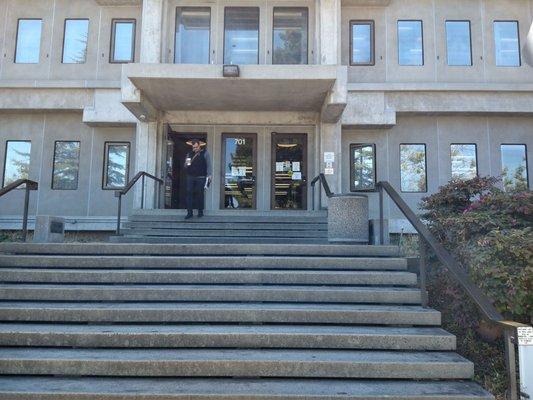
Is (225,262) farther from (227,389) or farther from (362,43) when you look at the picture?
(362,43)

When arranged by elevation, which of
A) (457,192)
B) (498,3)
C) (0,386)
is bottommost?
(0,386)

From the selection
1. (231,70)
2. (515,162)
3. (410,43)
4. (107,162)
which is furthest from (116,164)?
(515,162)

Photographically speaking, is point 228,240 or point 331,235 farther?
point 228,240

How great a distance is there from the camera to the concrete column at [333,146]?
12.2 metres

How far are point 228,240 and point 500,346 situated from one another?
534 cm

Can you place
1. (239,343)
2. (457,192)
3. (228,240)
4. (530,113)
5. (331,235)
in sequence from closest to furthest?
(239,343) → (457,192) → (331,235) → (228,240) → (530,113)

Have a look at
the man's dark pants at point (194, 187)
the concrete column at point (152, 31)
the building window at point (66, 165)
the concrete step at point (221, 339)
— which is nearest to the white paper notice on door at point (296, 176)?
the man's dark pants at point (194, 187)

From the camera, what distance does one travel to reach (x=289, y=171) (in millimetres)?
13211

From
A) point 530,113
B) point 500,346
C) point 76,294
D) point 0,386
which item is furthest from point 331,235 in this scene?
point 530,113

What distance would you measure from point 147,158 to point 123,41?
12.8 ft

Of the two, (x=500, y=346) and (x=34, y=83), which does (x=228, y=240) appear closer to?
(x=500, y=346)

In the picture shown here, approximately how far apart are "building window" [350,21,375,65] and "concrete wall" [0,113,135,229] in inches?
271

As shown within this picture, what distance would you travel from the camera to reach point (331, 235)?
7883 mm

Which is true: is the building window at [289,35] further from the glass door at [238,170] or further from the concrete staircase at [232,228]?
the concrete staircase at [232,228]
